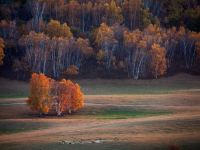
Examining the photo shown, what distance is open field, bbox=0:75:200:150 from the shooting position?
8.73 m

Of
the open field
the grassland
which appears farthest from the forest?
the open field

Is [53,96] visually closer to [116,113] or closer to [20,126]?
[20,126]

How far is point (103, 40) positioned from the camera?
9461 mm

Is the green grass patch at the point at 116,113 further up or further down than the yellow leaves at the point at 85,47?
further down

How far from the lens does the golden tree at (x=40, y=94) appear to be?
918 cm

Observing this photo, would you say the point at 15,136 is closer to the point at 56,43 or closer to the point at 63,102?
the point at 63,102

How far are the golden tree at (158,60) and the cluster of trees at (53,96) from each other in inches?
52.2

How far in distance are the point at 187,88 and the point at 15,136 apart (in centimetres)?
297

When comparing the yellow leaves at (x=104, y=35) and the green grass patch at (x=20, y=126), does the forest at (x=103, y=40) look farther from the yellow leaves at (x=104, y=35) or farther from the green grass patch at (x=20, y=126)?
the green grass patch at (x=20, y=126)

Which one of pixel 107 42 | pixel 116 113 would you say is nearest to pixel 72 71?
pixel 107 42

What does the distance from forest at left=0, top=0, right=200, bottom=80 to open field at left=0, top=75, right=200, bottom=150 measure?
0.23 m

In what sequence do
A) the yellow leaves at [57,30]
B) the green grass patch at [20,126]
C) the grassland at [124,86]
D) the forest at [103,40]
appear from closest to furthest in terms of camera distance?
the green grass patch at [20,126] < the grassland at [124,86] < the forest at [103,40] < the yellow leaves at [57,30]

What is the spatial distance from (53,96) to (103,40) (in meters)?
1.29

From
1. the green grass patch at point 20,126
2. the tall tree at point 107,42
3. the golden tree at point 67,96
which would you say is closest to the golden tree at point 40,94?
the golden tree at point 67,96
